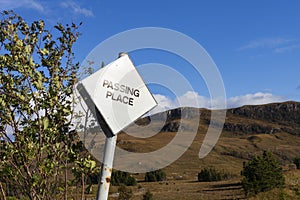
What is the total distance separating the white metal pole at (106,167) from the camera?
3221 millimetres

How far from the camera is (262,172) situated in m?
48.7

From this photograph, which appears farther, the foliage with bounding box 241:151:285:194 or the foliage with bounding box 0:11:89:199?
the foliage with bounding box 241:151:285:194

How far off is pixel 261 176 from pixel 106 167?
48.8 metres

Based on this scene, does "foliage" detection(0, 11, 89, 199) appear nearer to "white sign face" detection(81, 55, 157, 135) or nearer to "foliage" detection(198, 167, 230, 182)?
"white sign face" detection(81, 55, 157, 135)

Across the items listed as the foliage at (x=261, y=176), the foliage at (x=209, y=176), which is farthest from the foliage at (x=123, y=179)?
the foliage at (x=261, y=176)

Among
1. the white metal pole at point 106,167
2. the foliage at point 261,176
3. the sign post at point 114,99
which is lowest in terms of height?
the white metal pole at point 106,167

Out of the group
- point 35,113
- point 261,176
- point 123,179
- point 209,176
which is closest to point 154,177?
point 123,179

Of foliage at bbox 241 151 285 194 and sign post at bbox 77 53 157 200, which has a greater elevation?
foliage at bbox 241 151 285 194

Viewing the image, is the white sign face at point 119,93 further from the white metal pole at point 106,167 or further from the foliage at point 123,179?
the foliage at point 123,179

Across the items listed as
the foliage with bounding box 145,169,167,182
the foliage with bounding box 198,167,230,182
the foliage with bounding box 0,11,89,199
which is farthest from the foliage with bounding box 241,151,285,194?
the foliage with bounding box 145,169,167,182

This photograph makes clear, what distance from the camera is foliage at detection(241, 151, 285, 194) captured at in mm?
47531

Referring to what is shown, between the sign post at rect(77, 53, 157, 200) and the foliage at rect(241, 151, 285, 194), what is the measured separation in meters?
47.2

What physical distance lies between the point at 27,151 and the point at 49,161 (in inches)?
11.7

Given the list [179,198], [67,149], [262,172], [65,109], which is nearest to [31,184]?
[67,149]
